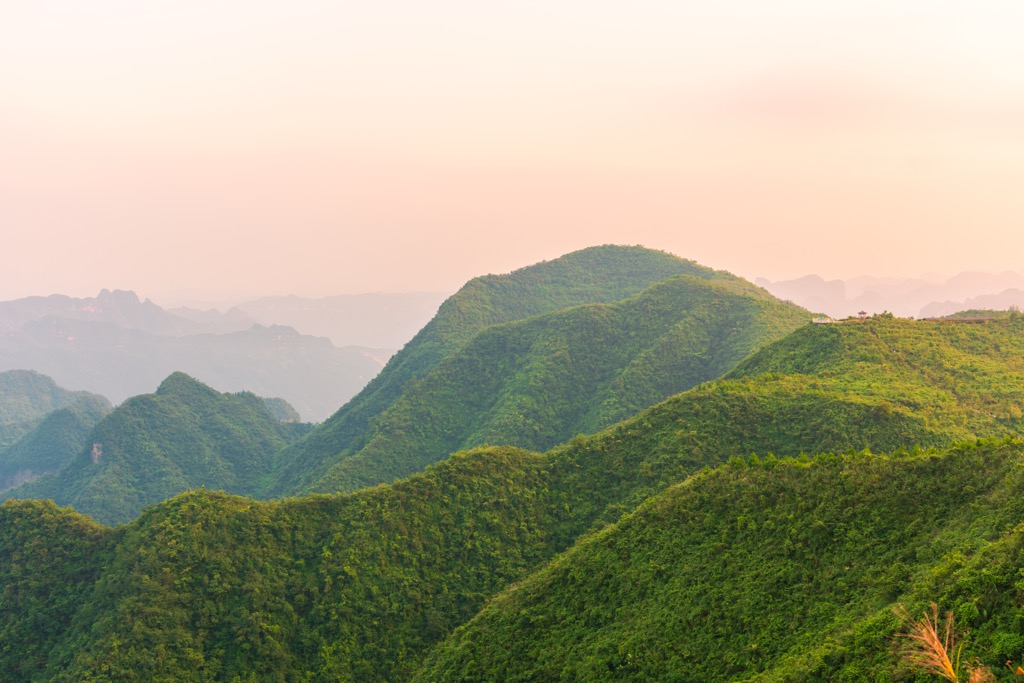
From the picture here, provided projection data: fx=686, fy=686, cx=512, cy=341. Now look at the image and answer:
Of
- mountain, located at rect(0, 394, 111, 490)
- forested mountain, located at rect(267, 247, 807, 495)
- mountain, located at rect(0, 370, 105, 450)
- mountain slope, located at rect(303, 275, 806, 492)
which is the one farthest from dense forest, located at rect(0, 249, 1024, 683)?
mountain, located at rect(0, 370, 105, 450)

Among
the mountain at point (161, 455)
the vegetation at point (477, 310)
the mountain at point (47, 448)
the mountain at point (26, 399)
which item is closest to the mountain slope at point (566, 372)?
the vegetation at point (477, 310)

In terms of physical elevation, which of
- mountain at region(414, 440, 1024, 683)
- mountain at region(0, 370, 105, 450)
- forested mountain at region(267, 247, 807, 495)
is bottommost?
mountain at region(414, 440, 1024, 683)

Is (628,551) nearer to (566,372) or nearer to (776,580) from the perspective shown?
(776,580)

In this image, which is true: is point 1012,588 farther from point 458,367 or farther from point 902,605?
point 458,367

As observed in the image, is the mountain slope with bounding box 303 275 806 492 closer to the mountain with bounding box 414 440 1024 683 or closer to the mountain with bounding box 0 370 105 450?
the mountain with bounding box 414 440 1024 683

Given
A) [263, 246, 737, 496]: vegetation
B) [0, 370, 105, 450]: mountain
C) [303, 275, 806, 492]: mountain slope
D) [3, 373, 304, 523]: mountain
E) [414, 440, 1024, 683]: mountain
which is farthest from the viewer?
[0, 370, 105, 450]: mountain

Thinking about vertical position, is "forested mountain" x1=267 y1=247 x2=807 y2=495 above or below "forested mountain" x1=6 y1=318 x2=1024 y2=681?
above
